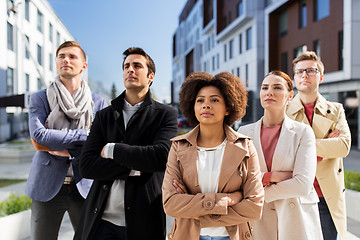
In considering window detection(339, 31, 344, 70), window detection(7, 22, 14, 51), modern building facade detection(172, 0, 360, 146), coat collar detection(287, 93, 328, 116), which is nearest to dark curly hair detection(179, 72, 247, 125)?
coat collar detection(287, 93, 328, 116)

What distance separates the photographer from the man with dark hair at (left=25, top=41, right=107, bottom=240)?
9.53 feet

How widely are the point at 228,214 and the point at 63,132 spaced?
181 cm

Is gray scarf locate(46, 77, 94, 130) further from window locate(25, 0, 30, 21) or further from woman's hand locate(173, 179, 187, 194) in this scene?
Answer: window locate(25, 0, 30, 21)

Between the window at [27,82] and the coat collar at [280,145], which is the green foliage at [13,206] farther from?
the window at [27,82]

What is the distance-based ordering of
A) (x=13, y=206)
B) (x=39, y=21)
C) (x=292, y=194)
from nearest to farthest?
(x=292, y=194)
(x=13, y=206)
(x=39, y=21)

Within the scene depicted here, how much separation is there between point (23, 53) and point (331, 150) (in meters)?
28.6

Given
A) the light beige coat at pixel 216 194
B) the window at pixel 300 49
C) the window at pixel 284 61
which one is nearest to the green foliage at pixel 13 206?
the light beige coat at pixel 216 194

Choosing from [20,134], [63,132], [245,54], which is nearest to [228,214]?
[63,132]

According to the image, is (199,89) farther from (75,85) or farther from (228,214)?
(75,85)

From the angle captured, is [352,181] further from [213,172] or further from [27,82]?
[27,82]

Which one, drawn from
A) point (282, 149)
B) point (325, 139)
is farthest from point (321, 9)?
point (282, 149)

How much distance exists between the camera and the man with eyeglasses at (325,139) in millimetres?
2977

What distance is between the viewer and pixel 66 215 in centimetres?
573

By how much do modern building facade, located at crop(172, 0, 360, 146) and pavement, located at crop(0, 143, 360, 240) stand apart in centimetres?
439
